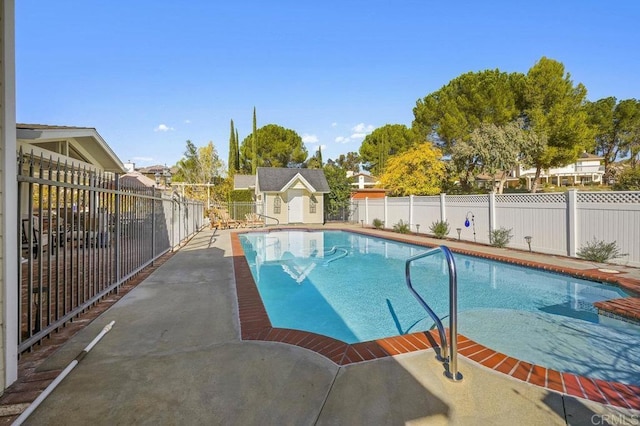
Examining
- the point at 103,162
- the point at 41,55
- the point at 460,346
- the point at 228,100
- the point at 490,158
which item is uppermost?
the point at 228,100

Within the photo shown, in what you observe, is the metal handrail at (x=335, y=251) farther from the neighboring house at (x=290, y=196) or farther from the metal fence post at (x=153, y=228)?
the neighboring house at (x=290, y=196)

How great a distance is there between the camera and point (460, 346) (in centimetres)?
345

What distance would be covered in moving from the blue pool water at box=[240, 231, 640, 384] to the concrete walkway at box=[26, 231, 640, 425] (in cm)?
182

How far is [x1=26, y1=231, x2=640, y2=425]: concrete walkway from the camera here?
225 centimetres

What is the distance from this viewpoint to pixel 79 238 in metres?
4.89

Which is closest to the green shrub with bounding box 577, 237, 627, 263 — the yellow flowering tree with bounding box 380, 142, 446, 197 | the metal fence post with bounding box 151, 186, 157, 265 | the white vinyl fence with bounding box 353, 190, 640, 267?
the white vinyl fence with bounding box 353, 190, 640, 267

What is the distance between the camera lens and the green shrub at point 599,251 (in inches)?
328

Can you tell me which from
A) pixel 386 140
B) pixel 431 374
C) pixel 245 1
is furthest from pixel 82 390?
pixel 386 140

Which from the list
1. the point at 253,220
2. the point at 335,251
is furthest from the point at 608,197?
the point at 253,220

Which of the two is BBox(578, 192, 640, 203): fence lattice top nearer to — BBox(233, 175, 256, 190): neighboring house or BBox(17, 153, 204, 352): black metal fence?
BBox(17, 153, 204, 352): black metal fence

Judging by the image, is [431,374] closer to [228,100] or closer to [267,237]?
[267,237]

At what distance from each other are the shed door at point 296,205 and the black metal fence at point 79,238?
16.0 m

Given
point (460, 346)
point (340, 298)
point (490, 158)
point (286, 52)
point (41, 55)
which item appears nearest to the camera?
point (460, 346)

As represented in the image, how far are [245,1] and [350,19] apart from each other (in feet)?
16.8
